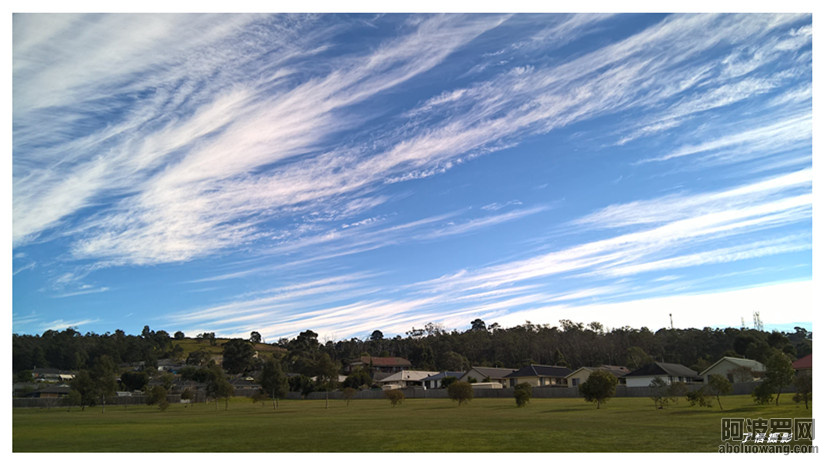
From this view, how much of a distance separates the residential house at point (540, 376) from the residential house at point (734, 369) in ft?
72.7

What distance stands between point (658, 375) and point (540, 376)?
61.8 feet

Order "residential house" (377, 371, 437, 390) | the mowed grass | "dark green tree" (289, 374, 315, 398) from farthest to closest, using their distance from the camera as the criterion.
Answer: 1. "residential house" (377, 371, 437, 390)
2. "dark green tree" (289, 374, 315, 398)
3. the mowed grass

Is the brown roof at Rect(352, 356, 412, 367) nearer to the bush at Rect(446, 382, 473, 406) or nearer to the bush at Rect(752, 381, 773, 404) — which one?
the bush at Rect(446, 382, 473, 406)

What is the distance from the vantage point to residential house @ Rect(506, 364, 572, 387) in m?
96.3

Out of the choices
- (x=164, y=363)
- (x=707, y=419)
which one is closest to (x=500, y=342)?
(x=164, y=363)

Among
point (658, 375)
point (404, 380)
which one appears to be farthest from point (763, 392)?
point (404, 380)

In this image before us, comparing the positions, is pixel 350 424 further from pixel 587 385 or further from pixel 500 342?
pixel 500 342

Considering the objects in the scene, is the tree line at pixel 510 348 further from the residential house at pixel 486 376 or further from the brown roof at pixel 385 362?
the residential house at pixel 486 376

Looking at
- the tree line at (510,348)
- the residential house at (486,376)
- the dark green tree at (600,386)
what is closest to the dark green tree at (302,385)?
the tree line at (510,348)

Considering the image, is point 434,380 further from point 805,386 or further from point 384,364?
point 805,386

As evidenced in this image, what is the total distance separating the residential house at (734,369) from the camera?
73875 mm

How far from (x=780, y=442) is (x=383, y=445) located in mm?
16235

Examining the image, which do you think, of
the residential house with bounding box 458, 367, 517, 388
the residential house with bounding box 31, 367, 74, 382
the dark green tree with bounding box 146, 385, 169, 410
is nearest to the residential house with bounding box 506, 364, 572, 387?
the residential house with bounding box 458, 367, 517, 388

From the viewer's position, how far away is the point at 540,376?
316 feet
